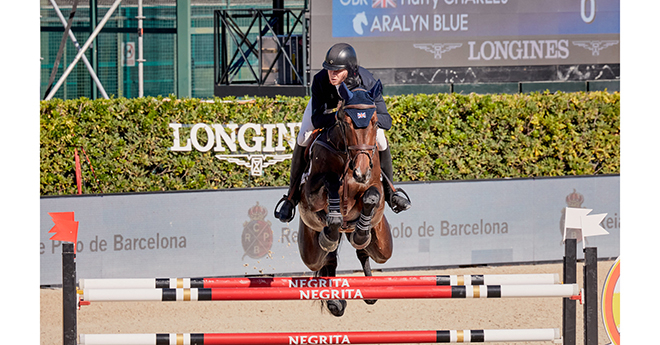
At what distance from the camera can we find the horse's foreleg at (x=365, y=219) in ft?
15.6

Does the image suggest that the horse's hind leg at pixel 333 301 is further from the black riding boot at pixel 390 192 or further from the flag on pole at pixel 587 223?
the flag on pole at pixel 587 223

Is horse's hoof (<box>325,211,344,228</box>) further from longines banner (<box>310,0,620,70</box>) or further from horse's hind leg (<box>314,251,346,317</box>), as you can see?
longines banner (<box>310,0,620,70</box>)

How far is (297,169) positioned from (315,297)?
121 centimetres

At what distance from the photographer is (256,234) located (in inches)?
386

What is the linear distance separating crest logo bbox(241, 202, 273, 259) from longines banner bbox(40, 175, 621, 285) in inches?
0.6

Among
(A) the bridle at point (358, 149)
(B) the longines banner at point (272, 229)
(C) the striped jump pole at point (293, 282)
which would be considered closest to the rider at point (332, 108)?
(A) the bridle at point (358, 149)

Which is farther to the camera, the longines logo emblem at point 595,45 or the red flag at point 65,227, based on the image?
the longines logo emblem at point 595,45

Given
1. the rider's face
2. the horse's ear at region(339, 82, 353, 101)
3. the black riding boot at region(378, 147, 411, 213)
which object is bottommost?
the black riding boot at region(378, 147, 411, 213)

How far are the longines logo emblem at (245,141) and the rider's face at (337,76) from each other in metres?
5.35

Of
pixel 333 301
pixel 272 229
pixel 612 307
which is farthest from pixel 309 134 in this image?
pixel 272 229

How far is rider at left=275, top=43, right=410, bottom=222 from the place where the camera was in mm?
4738

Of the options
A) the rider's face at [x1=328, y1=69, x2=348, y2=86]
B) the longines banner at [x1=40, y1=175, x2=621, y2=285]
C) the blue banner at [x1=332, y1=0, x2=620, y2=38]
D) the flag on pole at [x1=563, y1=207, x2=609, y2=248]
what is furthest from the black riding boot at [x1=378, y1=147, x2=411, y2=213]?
the blue banner at [x1=332, y1=0, x2=620, y2=38]

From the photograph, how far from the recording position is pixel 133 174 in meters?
9.89

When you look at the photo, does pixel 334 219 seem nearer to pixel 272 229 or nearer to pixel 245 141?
pixel 272 229
